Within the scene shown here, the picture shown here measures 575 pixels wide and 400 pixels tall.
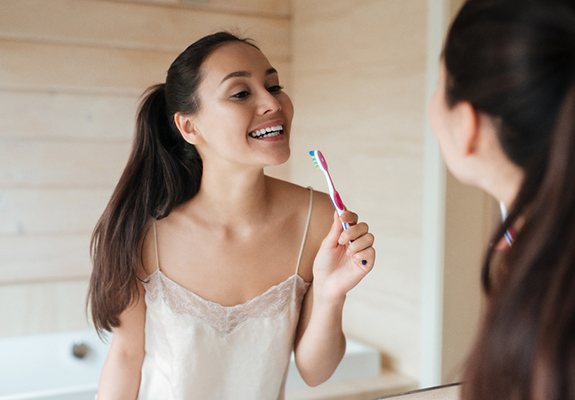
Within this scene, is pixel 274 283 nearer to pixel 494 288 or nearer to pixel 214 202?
pixel 214 202

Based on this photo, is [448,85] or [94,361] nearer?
[448,85]

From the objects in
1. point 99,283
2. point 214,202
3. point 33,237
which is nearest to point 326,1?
point 33,237

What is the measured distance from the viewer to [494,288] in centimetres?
55

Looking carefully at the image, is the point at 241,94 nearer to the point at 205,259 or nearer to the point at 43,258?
the point at 205,259

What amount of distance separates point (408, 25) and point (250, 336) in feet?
3.43

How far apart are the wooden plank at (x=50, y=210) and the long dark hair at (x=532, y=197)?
1.95 metres

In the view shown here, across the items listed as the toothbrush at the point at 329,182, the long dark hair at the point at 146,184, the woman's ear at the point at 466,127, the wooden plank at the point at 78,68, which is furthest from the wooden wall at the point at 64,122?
the woman's ear at the point at 466,127

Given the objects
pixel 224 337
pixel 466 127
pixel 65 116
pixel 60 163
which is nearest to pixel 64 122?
pixel 65 116

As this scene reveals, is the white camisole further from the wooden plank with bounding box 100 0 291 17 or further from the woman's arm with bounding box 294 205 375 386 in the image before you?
the wooden plank with bounding box 100 0 291 17

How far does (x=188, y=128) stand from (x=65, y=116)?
128cm

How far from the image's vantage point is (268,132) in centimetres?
106

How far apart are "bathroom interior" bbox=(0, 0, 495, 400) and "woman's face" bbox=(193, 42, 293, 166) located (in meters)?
0.84

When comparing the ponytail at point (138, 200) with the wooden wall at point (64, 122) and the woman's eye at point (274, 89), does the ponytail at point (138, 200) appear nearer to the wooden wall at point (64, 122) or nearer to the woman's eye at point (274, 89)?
the woman's eye at point (274, 89)

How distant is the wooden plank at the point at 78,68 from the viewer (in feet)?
7.30
